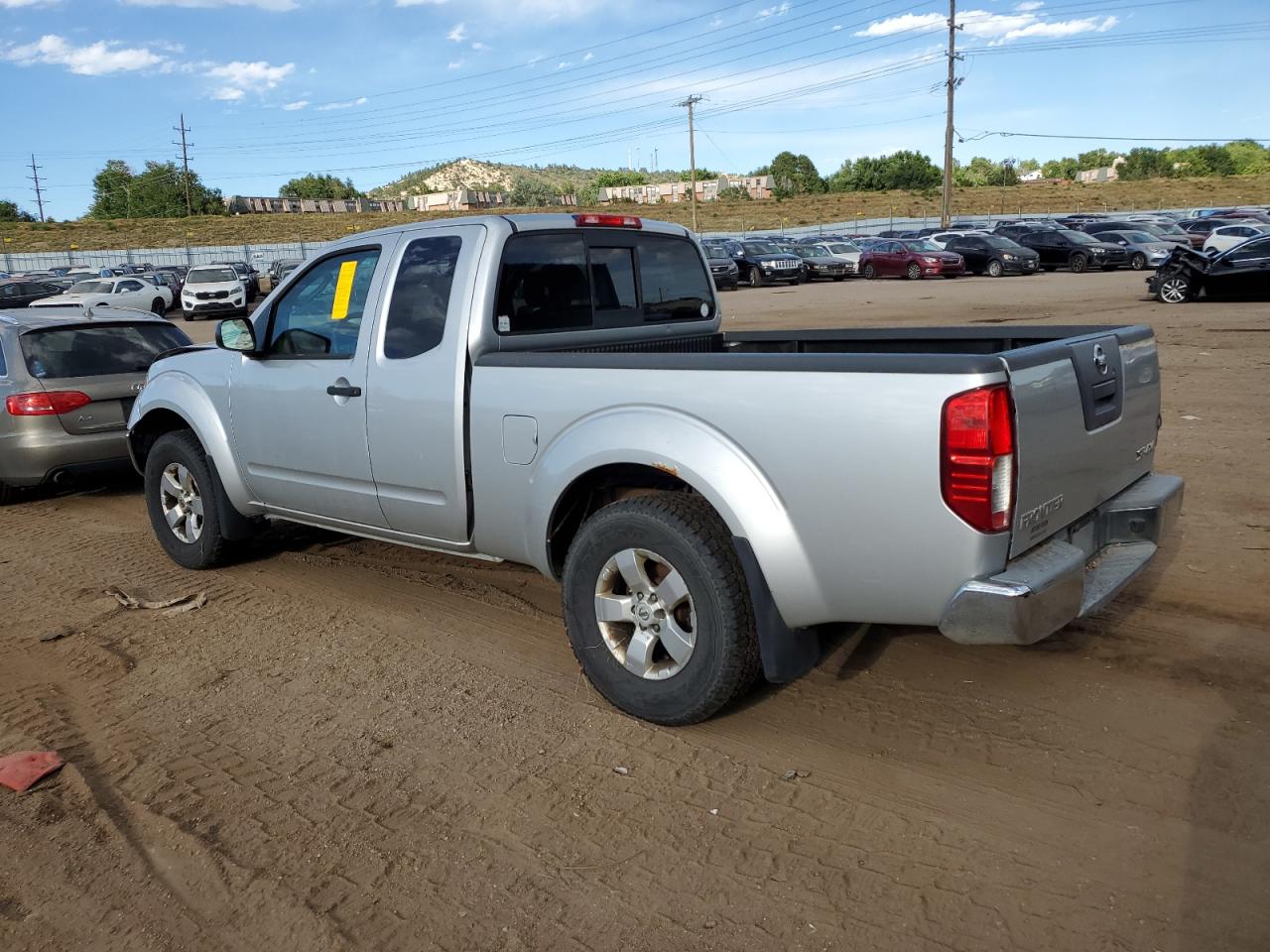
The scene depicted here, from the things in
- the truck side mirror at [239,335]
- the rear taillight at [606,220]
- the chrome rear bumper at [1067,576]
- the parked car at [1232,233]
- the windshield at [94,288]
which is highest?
the rear taillight at [606,220]

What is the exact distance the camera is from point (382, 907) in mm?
2852

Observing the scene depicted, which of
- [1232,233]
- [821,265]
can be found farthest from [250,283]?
[1232,233]

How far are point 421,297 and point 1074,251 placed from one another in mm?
33237

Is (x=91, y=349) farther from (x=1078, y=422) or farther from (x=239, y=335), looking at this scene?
(x=1078, y=422)

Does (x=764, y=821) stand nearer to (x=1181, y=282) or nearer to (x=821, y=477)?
(x=821, y=477)

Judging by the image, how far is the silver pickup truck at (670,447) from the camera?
122 inches

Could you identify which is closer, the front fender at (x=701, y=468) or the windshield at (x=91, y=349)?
the front fender at (x=701, y=468)

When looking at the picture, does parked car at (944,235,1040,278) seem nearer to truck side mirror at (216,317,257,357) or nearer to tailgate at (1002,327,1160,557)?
tailgate at (1002,327,1160,557)

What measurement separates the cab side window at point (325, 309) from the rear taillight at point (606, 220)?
964 mm

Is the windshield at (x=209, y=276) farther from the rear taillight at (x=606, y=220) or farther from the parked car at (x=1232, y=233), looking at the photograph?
the parked car at (x=1232, y=233)

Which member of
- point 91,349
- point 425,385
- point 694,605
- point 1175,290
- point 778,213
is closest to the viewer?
point 694,605

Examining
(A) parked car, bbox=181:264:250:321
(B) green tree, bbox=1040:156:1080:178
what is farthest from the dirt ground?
(B) green tree, bbox=1040:156:1080:178

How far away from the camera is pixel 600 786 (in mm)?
3441

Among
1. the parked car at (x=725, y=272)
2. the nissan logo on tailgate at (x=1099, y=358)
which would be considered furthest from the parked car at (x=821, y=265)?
the nissan logo on tailgate at (x=1099, y=358)
